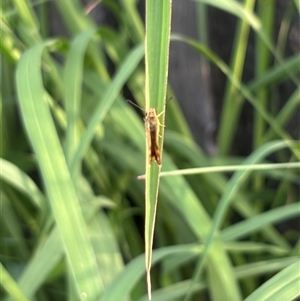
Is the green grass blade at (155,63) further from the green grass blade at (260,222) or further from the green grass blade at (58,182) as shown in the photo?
the green grass blade at (260,222)

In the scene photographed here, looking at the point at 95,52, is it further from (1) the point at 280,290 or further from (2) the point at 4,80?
(1) the point at 280,290

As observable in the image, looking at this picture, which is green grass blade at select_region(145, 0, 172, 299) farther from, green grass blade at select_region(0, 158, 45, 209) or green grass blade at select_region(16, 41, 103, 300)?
green grass blade at select_region(0, 158, 45, 209)

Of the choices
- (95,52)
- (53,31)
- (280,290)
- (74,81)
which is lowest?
(280,290)

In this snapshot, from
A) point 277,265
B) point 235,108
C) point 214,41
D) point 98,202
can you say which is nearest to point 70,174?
point 98,202

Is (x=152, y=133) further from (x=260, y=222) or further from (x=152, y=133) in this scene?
(x=260, y=222)

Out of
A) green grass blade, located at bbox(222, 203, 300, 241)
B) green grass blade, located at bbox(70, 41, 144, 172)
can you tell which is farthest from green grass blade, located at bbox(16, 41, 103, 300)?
green grass blade, located at bbox(222, 203, 300, 241)

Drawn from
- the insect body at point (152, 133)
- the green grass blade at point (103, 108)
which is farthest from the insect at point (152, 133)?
the green grass blade at point (103, 108)
